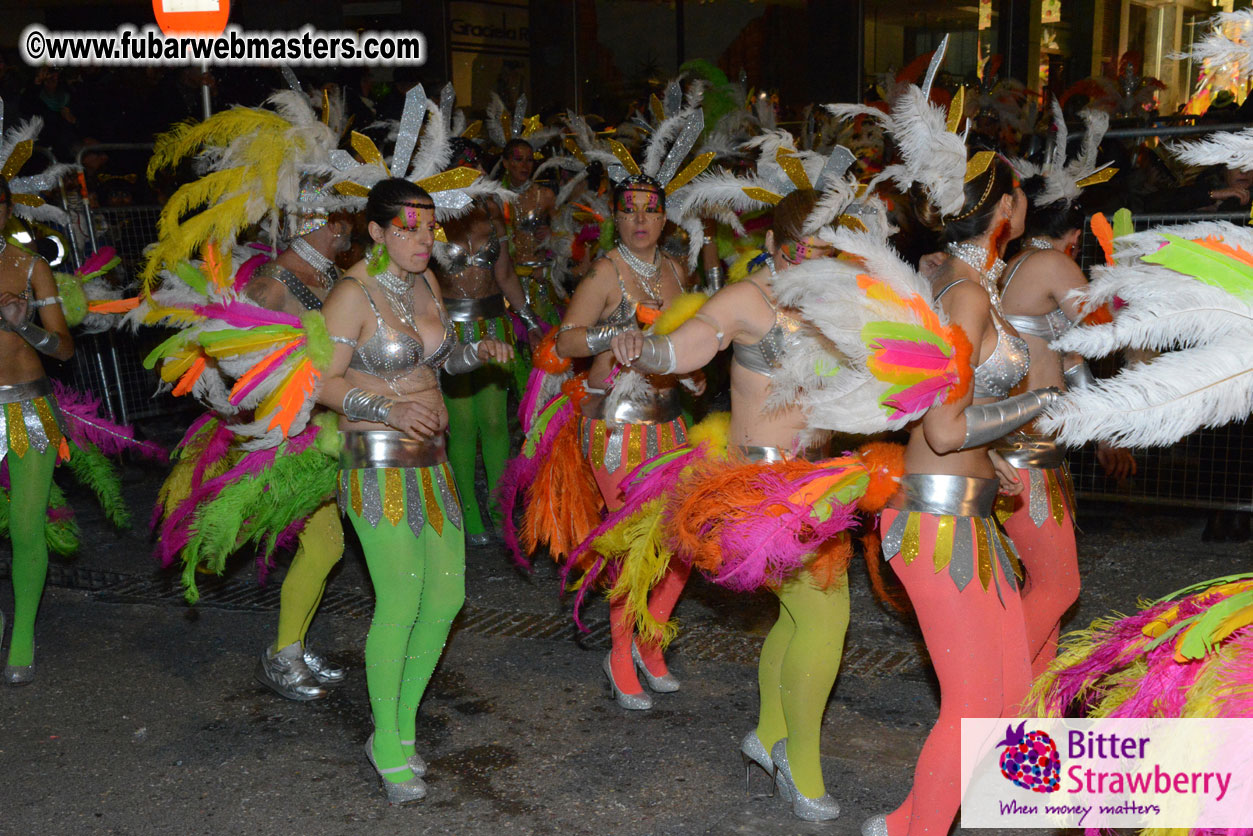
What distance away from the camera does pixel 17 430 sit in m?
4.52

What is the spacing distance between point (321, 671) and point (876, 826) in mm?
2391

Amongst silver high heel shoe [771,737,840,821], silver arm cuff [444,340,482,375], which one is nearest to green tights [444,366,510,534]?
silver arm cuff [444,340,482,375]

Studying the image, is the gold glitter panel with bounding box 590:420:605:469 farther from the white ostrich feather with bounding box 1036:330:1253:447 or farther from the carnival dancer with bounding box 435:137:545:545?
the white ostrich feather with bounding box 1036:330:1253:447

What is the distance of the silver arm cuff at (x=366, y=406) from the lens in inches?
136

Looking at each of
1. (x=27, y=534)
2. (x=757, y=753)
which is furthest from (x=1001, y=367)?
(x=27, y=534)

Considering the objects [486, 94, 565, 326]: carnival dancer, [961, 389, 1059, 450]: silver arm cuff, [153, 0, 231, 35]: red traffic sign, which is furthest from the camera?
[486, 94, 565, 326]: carnival dancer

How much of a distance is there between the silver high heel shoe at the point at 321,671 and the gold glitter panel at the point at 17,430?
1353 mm

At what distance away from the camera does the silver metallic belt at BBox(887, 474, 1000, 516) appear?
2.94 m

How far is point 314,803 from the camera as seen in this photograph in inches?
144

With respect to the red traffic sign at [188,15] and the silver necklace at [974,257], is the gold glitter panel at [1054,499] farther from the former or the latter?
the red traffic sign at [188,15]

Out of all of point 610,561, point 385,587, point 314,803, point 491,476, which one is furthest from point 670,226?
point 314,803

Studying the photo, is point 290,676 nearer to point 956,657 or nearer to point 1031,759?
point 956,657

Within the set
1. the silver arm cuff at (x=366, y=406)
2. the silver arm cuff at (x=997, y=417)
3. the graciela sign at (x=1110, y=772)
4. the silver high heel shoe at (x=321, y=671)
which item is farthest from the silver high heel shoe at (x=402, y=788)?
the silver arm cuff at (x=997, y=417)

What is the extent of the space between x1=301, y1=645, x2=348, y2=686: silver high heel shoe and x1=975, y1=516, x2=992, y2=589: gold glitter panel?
2751 millimetres
